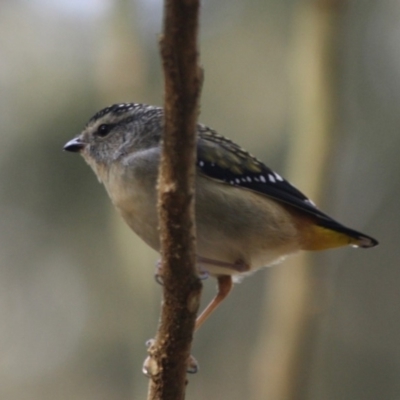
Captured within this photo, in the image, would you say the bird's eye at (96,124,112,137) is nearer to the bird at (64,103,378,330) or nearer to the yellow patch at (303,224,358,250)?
the bird at (64,103,378,330)

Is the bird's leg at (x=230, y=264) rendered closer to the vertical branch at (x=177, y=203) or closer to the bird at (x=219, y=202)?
the bird at (x=219, y=202)

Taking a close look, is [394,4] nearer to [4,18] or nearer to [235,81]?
[235,81]

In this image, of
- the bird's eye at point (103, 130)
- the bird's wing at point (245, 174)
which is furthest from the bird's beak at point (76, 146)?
the bird's wing at point (245, 174)

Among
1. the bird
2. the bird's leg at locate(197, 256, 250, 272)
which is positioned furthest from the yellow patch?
the bird's leg at locate(197, 256, 250, 272)

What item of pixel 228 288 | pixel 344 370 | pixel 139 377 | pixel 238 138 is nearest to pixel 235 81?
pixel 238 138

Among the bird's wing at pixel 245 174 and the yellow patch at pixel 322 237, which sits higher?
the bird's wing at pixel 245 174

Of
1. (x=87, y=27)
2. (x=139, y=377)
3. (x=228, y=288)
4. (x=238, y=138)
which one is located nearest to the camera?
(x=228, y=288)

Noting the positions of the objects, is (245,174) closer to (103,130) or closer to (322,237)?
(322,237)
